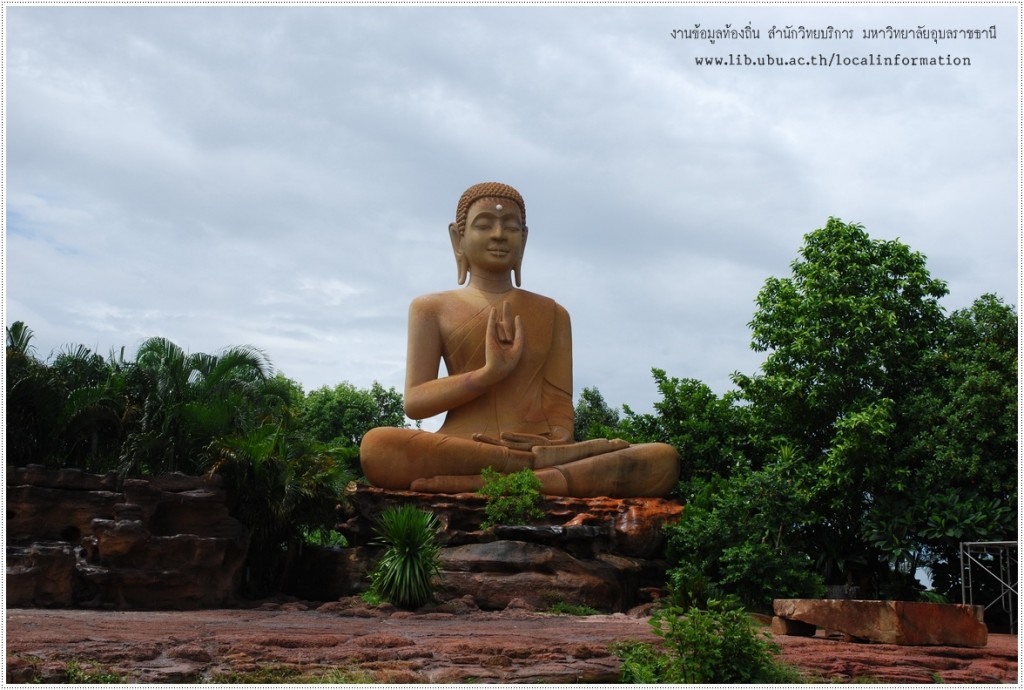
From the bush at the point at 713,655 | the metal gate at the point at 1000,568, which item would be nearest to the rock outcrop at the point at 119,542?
the bush at the point at 713,655

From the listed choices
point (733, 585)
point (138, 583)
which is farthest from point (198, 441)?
point (733, 585)

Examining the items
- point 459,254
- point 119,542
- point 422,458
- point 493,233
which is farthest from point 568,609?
point 459,254

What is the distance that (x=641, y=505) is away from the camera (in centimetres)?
1463

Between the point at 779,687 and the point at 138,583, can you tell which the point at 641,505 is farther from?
the point at 779,687

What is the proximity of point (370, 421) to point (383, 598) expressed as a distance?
21.7 m

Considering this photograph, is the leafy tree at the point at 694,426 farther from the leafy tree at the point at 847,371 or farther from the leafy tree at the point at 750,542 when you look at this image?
the leafy tree at the point at 750,542

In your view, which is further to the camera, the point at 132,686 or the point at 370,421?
the point at 370,421

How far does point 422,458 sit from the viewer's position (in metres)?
14.8

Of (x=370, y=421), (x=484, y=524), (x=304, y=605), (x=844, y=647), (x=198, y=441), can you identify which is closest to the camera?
(x=844, y=647)

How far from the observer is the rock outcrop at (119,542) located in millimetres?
12250

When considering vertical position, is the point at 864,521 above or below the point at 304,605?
above

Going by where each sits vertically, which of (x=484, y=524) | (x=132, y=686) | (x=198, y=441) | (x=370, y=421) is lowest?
(x=132, y=686)

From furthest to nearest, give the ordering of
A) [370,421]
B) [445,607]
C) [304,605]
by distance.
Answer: [370,421] → [304,605] → [445,607]

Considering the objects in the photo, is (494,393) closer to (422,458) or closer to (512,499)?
(422,458)
